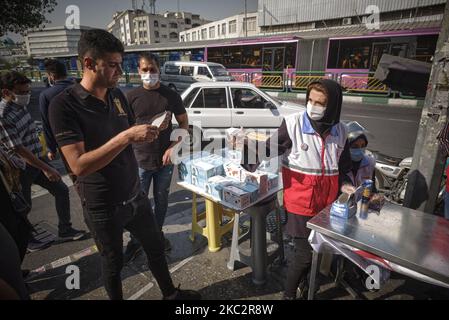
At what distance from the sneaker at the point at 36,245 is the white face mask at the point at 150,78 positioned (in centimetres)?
237

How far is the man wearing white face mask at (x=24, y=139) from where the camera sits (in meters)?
2.74

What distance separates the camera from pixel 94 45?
5.27ft

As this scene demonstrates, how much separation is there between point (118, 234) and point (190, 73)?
509 inches

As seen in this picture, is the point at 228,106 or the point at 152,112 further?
the point at 228,106

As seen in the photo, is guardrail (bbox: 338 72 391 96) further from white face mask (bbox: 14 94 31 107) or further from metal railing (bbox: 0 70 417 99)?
white face mask (bbox: 14 94 31 107)

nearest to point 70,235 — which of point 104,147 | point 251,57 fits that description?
point 104,147

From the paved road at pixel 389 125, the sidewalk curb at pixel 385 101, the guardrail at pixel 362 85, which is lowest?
the paved road at pixel 389 125

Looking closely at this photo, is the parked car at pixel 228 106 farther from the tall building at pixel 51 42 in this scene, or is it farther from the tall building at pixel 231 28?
the tall building at pixel 51 42

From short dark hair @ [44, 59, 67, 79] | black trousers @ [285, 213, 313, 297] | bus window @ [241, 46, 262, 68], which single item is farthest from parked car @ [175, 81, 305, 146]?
bus window @ [241, 46, 262, 68]

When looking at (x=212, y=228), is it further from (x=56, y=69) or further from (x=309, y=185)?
(x=56, y=69)

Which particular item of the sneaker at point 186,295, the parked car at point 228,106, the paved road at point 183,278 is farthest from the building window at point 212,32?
the sneaker at point 186,295

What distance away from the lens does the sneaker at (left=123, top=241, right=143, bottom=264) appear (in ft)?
9.83
